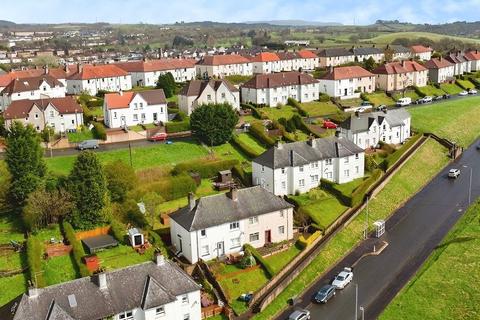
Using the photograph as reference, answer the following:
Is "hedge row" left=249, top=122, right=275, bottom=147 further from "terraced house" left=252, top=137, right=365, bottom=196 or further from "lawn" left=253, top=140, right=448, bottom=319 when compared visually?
"lawn" left=253, top=140, right=448, bottom=319

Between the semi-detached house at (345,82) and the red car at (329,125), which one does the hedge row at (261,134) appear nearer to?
the red car at (329,125)

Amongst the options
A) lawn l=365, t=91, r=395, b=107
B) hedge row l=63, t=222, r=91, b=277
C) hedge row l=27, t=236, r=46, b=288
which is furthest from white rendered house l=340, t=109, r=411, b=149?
hedge row l=27, t=236, r=46, b=288

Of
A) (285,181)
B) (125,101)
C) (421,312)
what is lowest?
(421,312)

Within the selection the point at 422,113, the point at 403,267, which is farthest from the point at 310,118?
the point at 403,267

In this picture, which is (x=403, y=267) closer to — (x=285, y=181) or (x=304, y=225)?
(x=304, y=225)

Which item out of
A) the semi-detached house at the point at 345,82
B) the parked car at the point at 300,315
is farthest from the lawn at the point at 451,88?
the parked car at the point at 300,315

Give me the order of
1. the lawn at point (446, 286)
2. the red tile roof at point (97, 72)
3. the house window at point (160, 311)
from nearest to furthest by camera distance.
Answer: the house window at point (160, 311), the lawn at point (446, 286), the red tile roof at point (97, 72)

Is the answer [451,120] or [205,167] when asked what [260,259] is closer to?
[205,167]

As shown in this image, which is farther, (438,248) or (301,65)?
(301,65)
